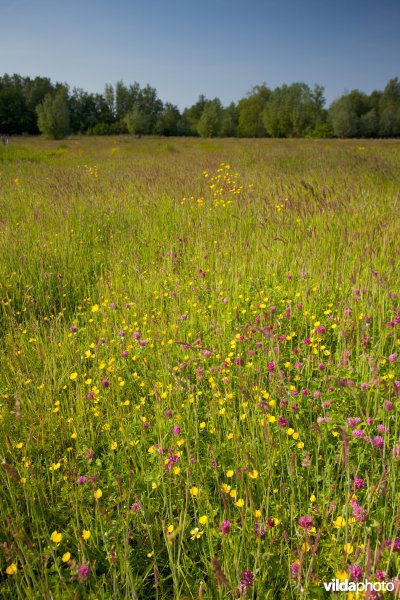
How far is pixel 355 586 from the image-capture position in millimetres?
1080

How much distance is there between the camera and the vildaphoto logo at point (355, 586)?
104 centimetres

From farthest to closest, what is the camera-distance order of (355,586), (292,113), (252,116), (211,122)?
(252,116)
(292,113)
(211,122)
(355,586)

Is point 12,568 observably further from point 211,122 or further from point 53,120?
point 211,122

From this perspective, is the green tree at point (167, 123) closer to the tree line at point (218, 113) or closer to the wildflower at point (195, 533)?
the tree line at point (218, 113)

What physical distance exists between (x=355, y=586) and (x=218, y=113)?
6210cm

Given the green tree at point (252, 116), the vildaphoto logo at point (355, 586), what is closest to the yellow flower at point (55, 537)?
the vildaphoto logo at point (355, 586)

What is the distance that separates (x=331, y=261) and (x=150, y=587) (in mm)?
2552

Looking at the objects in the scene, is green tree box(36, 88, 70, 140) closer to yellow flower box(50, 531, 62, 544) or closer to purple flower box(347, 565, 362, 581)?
yellow flower box(50, 531, 62, 544)

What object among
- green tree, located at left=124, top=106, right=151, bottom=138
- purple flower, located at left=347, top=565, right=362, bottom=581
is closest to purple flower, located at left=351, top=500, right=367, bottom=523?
purple flower, located at left=347, top=565, right=362, bottom=581

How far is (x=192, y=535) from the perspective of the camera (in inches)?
57.6

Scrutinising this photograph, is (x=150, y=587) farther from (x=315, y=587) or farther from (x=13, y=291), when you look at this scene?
(x=13, y=291)

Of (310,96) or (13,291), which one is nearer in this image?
(13,291)

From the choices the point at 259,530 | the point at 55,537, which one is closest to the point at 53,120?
the point at 55,537

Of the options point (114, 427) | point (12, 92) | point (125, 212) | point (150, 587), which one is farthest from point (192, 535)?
point (12, 92)
